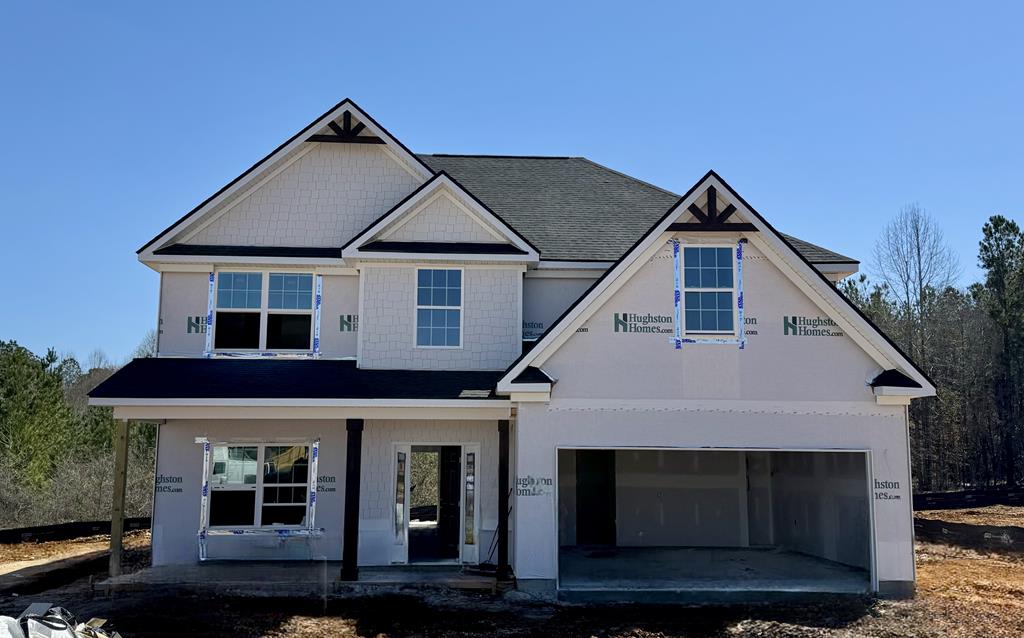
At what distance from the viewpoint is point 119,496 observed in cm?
1423

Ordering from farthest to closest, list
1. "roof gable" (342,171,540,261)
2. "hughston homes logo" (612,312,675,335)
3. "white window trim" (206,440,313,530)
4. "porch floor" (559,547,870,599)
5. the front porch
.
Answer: "roof gable" (342,171,540,261)
"white window trim" (206,440,313,530)
the front porch
"hughston homes logo" (612,312,675,335)
"porch floor" (559,547,870,599)

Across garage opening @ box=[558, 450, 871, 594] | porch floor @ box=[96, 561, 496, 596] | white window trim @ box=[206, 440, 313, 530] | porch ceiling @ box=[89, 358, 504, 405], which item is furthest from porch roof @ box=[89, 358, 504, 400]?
garage opening @ box=[558, 450, 871, 594]

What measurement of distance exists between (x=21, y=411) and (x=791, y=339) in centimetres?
2478

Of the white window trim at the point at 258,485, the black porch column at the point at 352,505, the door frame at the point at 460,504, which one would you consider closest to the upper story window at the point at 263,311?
the white window trim at the point at 258,485

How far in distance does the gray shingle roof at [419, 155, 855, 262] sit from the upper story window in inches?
186

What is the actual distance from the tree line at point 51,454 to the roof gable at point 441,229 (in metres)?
14.2

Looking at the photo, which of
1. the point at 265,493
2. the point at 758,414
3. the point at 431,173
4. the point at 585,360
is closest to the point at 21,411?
the point at 265,493

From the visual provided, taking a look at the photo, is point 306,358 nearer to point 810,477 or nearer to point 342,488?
point 342,488

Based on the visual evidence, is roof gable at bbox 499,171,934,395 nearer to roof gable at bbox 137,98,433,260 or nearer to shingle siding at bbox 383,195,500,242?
shingle siding at bbox 383,195,500,242

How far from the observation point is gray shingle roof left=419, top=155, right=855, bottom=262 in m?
17.5

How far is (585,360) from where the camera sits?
547 inches

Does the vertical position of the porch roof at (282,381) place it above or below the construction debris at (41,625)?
above

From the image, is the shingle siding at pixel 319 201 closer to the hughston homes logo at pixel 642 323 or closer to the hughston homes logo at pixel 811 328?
the hughston homes logo at pixel 642 323

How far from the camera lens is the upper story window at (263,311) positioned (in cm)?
1656
